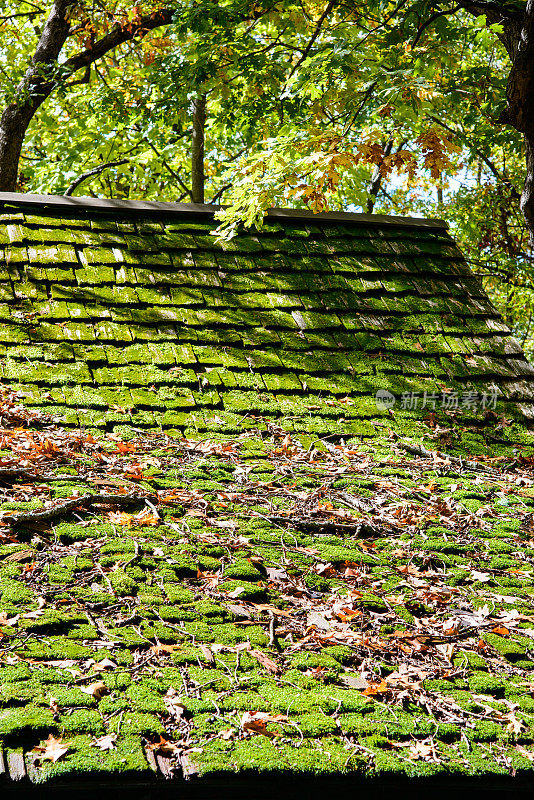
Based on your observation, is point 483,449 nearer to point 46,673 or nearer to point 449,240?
point 449,240

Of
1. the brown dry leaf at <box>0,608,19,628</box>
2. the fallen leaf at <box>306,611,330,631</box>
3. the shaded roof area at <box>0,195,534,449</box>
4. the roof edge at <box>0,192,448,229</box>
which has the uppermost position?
the roof edge at <box>0,192,448,229</box>

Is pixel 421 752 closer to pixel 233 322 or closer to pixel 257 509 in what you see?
pixel 257 509

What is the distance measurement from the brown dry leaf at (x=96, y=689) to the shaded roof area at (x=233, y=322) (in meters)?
2.42

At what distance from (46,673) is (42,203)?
14.7 ft

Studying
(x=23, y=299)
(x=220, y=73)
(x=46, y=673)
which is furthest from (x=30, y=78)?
(x=46, y=673)

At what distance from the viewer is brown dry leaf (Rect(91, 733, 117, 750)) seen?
5.98 feet

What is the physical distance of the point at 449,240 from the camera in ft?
22.1

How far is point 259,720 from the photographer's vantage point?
206cm

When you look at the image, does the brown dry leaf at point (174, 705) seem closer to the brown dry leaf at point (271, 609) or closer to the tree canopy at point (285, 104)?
the brown dry leaf at point (271, 609)

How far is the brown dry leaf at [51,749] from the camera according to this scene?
5.72 ft

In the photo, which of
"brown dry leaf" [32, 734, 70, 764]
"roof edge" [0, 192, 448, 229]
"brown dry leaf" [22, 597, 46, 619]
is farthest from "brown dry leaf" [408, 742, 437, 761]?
"roof edge" [0, 192, 448, 229]

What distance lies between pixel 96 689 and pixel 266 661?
63cm

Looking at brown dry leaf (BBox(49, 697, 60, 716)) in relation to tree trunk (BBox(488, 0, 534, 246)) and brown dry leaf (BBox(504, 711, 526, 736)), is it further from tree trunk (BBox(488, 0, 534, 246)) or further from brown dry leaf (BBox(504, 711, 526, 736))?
tree trunk (BBox(488, 0, 534, 246))

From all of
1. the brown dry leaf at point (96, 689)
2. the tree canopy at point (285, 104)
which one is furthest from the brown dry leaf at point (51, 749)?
the tree canopy at point (285, 104)
